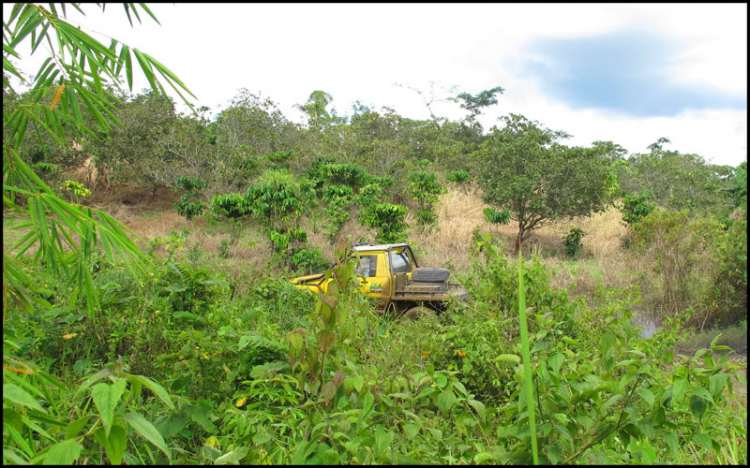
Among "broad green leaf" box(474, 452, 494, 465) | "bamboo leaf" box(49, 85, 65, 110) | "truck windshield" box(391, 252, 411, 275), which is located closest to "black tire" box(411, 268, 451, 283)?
"truck windshield" box(391, 252, 411, 275)

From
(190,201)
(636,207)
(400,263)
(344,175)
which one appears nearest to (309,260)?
(400,263)

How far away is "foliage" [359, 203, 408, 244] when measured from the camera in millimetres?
11922

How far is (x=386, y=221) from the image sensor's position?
12141 millimetres

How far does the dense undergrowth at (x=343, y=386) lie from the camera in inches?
58.4

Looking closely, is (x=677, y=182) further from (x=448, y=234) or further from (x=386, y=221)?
(x=386, y=221)

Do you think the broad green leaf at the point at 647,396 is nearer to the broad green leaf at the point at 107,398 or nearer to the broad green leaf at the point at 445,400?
the broad green leaf at the point at 445,400

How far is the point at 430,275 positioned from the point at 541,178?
442 inches

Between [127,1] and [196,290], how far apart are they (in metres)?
2.44

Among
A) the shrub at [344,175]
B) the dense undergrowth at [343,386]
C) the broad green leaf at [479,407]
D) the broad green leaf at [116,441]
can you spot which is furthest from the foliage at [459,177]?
the broad green leaf at [116,441]

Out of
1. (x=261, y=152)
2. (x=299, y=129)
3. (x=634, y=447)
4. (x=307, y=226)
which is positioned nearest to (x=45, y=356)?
(x=634, y=447)

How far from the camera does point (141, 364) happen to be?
3365 millimetres

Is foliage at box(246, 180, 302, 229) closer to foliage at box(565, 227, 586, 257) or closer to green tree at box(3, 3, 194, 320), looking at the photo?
green tree at box(3, 3, 194, 320)

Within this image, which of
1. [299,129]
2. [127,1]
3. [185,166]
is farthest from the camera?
[299,129]

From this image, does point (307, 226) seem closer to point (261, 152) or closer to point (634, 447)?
point (261, 152)
